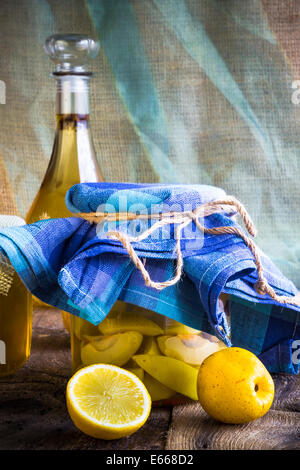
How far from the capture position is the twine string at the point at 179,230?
1.72ft

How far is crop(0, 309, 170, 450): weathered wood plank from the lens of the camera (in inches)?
19.2

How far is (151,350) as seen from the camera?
56 centimetres

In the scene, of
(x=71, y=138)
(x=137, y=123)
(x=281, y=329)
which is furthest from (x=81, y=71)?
(x=281, y=329)

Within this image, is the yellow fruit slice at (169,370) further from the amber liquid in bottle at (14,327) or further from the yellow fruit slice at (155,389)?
the amber liquid in bottle at (14,327)

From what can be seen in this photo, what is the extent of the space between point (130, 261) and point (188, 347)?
10cm

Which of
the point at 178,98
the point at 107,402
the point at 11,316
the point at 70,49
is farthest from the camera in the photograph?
the point at 178,98

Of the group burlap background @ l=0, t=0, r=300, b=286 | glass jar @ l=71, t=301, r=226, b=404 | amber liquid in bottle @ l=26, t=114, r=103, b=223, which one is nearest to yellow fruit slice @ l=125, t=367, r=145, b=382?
glass jar @ l=71, t=301, r=226, b=404

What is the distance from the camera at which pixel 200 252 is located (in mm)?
556

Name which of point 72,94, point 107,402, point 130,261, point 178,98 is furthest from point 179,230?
point 178,98

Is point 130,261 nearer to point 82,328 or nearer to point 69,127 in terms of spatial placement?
point 82,328

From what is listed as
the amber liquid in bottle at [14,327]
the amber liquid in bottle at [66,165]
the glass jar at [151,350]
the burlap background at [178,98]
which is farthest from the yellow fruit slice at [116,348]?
the burlap background at [178,98]

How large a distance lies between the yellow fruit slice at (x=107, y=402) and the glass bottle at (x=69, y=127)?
352mm

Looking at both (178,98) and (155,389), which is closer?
(155,389)

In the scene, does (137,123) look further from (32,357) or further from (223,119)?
(32,357)
